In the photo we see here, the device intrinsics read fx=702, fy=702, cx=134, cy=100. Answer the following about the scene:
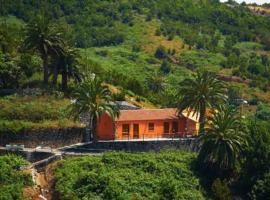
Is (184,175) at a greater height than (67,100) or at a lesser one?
lesser

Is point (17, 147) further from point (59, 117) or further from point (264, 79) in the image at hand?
point (264, 79)

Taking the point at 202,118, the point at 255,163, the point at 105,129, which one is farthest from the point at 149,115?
the point at 255,163

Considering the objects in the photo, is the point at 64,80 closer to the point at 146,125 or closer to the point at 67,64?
the point at 67,64

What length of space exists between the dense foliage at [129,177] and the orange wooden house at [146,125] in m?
4.13

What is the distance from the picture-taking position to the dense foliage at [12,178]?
66.4m

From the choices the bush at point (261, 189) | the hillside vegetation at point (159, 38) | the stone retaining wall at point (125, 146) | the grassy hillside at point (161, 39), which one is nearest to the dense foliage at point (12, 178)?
the stone retaining wall at point (125, 146)

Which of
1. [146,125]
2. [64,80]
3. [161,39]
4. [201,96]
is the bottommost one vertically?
[146,125]

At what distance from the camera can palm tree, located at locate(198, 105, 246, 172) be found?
7075cm

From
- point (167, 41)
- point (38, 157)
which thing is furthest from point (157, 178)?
point (167, 41)

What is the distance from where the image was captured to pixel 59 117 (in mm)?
78625

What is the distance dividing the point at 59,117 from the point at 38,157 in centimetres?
705

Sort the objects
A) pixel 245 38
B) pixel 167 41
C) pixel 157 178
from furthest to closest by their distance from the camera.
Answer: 1. pixel 245 38
2. pixel 167 41
3. pixel 157 178

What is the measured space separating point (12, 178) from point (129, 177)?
11503 mm

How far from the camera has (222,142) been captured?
70.8 m
